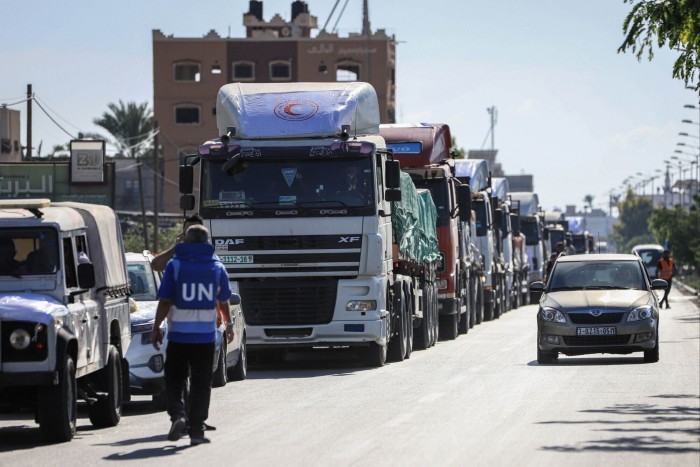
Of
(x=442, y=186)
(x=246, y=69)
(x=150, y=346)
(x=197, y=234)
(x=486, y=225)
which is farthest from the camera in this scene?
(x=246, y=69)

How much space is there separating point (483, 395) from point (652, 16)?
457 cm

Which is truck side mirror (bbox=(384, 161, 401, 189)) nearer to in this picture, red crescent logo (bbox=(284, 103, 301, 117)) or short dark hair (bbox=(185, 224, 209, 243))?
red crescent logo (bbox=(284, 103, 301, 117))

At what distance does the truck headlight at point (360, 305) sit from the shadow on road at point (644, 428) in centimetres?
685

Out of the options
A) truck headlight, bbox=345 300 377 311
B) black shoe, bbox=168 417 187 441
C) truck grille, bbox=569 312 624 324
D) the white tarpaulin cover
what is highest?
the white tarpaulin cover

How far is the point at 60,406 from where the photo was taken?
13969 mm

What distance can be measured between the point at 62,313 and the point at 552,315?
11779 mm

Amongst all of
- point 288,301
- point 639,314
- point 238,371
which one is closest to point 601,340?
point 639,314

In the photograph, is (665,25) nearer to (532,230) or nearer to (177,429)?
(177,429)

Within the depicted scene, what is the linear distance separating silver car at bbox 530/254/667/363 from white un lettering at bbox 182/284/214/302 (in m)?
11.4

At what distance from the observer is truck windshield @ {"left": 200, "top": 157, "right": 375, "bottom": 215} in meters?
23.5

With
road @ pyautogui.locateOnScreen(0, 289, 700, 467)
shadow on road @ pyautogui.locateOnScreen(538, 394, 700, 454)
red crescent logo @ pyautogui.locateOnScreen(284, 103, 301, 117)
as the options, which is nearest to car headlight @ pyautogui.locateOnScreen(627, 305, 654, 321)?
road @ pyautogui.locateOnScreen(0, 289, 700, 467)

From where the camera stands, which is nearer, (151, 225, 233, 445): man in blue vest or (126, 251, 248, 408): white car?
(151, 225, 233, 445): man in blue vest

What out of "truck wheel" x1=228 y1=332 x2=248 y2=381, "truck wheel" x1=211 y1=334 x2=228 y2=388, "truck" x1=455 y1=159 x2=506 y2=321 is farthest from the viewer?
"truck" x1=455 y1=159 x2=506 y2=321

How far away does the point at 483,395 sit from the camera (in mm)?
18422
